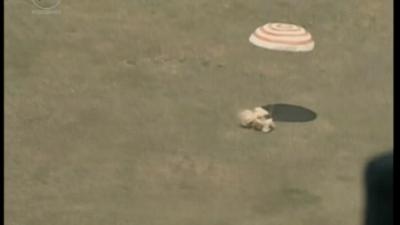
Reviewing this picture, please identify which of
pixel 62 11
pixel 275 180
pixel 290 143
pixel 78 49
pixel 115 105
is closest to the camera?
pixel 275 180

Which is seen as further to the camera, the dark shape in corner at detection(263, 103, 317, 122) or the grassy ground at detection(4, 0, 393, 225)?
the dark shape in corner at detection(263, 103, 317, 122)

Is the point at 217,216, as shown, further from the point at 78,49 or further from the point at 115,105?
the point at 78,49

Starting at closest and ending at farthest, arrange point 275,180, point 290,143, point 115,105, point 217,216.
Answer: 1. point 217,216
2. point 275,180
3. point 290,143
4. point 115,105

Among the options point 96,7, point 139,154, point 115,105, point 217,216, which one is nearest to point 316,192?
point 217,216

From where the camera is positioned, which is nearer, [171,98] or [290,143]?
[290,143]

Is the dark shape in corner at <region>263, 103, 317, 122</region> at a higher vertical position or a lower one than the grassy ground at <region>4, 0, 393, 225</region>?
lower
